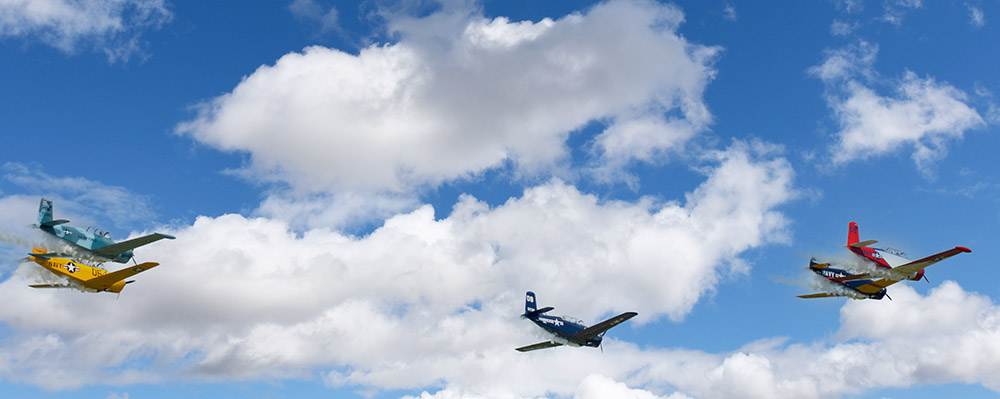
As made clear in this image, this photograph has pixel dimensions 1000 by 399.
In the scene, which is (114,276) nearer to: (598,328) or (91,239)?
(91,239)

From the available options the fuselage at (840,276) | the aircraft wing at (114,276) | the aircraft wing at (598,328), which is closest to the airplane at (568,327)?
the aircraft wing at (598,328)

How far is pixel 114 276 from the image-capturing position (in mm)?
101750

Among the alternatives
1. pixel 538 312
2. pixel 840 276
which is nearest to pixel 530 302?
pixel 538 312

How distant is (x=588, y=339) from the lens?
119 meters

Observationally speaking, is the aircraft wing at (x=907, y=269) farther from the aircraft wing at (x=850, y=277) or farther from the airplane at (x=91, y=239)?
the airplane at (x=91, y=239)

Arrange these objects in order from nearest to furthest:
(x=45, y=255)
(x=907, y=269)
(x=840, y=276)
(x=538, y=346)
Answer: (x=45, y=255) → (x=907, y=269) → (x=840, y=276) → (x=538, y=346)

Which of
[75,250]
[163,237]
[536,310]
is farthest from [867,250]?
[75,250]

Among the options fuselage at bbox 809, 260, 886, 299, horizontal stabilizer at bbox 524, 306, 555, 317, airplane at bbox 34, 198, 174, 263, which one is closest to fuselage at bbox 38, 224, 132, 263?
airplane at bbox 34, 198, 174, 263

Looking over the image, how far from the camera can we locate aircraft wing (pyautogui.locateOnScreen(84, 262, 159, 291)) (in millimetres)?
98000

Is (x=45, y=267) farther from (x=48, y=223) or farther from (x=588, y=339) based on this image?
(x=588, y=339)

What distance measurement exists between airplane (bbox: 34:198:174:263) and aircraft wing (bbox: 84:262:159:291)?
1792mm

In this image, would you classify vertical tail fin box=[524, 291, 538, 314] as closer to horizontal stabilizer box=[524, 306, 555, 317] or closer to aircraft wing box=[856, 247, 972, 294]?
horizontal stabilizer box=[524, 306, 555, 317]

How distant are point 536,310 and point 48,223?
215 feet

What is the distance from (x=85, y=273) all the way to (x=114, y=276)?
6.56m
